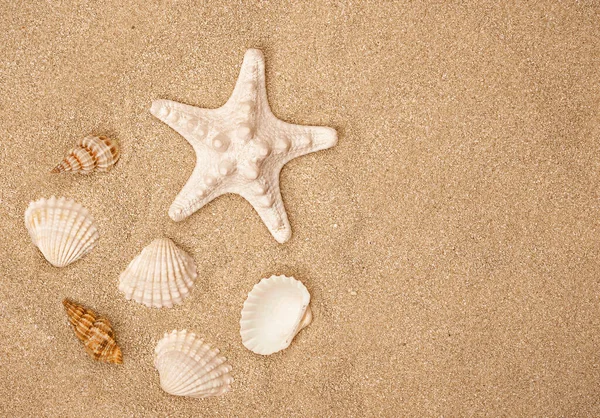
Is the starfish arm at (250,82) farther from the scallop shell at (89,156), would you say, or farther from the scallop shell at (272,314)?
the scallop shell at (272,314)

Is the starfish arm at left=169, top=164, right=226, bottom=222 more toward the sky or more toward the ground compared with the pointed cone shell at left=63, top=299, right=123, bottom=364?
more toward the sky

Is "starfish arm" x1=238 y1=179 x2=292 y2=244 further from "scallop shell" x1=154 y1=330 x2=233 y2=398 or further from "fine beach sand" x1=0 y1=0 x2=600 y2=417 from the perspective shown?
"scallop shell" x1=154 y1=330 x2=233 y2=398

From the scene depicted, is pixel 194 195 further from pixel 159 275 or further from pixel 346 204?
pixel 346 204

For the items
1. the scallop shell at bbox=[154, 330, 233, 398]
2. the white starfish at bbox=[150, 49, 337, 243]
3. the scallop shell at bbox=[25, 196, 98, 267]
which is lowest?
the scallop shell at bbox=[154, 330, 233, 398]

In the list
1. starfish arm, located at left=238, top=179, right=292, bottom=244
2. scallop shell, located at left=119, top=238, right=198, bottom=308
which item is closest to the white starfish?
starfish arm, located at left=238, top=179, right=292, bottom=244

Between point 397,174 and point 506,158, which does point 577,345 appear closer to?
point 506,158

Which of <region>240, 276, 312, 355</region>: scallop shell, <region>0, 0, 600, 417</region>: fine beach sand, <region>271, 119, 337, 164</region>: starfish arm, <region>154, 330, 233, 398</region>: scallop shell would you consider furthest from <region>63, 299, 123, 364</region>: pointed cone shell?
<region>271, 119, 337, 164</region>: starfish arm

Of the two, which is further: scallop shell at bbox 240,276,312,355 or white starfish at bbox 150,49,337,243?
scallop shell at bbox 240,276,312,355

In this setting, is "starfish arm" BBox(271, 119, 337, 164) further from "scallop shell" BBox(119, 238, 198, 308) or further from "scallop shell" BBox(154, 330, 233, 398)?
"scallop shell" BBox(154, 330, 233, 398)
